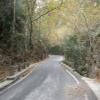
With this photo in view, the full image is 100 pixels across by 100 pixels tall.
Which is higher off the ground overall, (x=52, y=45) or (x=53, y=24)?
(x=53, y=24)

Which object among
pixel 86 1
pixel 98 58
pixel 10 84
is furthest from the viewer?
pixel 86 1

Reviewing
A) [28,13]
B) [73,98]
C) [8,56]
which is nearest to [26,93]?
[73,98]

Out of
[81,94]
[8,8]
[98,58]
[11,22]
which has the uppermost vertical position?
[8,8]

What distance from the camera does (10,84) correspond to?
494 inches

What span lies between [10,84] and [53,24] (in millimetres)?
47338

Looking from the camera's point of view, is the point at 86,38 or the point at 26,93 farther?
the point at 86,38

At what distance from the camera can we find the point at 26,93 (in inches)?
404

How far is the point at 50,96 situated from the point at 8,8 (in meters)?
16.4

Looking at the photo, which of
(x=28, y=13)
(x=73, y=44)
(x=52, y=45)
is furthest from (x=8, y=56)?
(x=52, y=45)

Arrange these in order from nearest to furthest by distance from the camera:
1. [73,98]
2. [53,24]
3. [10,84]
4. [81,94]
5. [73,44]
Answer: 1. [73,98]
2. [81,94]
3. [10,84]
4. [73,44]
5. [53,24]

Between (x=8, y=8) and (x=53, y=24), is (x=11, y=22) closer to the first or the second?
(x=8, y=8)

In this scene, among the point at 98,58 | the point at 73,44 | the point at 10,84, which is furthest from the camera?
the point at 73,44

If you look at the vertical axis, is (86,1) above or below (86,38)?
above

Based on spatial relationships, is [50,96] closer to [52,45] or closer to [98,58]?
[98,58]
